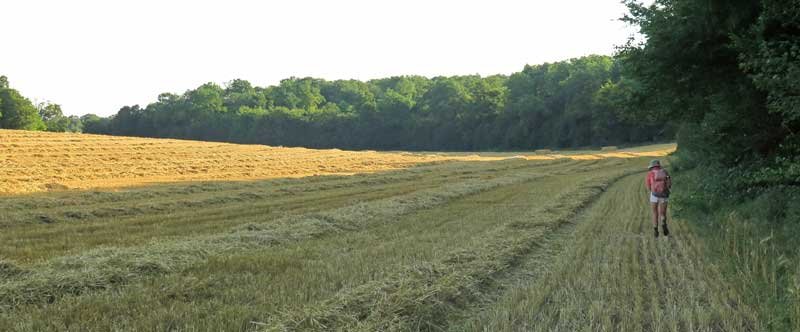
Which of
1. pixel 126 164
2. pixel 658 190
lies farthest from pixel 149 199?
pixel 658 190

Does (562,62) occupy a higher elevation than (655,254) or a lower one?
higher

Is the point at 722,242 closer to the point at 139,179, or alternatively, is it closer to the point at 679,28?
the point at 679,28

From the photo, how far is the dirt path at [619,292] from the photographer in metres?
5.62

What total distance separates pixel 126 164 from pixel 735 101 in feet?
91.0

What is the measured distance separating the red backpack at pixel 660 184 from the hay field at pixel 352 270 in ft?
2.98

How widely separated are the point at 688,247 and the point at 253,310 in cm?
754

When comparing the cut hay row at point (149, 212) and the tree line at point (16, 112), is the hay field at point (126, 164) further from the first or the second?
the tree line at point (16, 112)

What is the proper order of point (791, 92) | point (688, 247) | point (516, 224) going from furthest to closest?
point (516, 224), point (688, 247), point (791, 92)

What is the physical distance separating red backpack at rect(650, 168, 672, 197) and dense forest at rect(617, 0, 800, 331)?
1.20 feet

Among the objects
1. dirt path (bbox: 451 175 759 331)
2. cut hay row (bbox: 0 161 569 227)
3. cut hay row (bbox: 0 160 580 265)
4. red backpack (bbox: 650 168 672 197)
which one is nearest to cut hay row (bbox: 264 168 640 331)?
dirt path (bbox: 451 175 759 331)

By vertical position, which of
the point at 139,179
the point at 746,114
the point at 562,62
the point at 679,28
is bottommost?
the point at 139,179

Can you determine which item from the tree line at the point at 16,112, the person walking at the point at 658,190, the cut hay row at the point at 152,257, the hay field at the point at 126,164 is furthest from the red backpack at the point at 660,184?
the tree line at the point at 16,112

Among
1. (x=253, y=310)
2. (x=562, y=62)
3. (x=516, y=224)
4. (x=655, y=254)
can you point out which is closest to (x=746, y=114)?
(x=655, y=254)

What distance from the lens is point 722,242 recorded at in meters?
8.20
